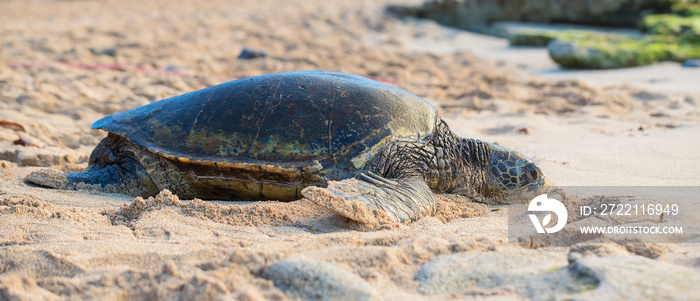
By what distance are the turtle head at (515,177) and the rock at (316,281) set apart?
154 cm

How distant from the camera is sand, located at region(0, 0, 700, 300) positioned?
1.58m

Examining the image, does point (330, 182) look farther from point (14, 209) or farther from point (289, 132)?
point (14, 209)

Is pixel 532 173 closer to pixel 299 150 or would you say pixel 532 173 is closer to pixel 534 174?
pixel 534 174

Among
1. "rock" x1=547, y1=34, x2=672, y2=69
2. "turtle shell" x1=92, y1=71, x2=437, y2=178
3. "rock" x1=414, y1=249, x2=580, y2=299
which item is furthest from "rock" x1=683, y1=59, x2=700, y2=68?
"rock" x1=414, y1=249, x2=580, y2=299

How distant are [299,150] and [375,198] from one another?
47 cm

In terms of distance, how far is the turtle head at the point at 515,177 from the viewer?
112 inches

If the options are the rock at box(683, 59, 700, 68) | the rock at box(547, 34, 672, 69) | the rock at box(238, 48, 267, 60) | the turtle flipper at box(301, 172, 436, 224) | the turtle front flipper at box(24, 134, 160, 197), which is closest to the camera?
the turtle flipper at box(301, 172, 436, 224)

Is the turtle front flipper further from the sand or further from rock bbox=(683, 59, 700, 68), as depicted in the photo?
rock bbox=(683, 59, 700, 68)

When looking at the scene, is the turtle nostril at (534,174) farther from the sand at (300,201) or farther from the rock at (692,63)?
the rock at (692,63)

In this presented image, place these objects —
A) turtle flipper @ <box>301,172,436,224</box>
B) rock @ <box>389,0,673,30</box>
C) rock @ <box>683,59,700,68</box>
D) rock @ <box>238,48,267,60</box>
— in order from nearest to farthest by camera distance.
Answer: turtle flipper @ <box>301,172,436,224</box>, rock @ <box>683,59,700,68</box>, rock @ <box>238,48,267,60</box>, rock @ <box>389,0,673,30</box>

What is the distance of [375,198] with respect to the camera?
7.75 feet

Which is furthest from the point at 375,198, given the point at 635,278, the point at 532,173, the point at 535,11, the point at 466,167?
the point at 535,11

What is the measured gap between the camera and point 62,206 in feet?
7.81

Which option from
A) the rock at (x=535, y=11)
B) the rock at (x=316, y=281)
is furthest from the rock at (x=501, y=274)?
the rock at (x=535, y=11)
